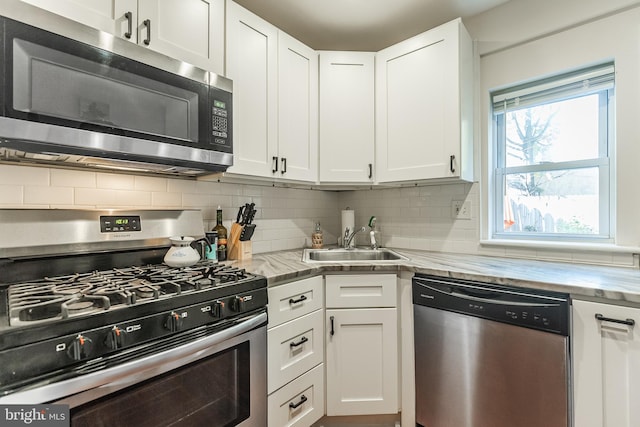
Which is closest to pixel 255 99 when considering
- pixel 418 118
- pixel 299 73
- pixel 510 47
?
pixel 299 73

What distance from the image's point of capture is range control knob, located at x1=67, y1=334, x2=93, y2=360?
82 centimetres

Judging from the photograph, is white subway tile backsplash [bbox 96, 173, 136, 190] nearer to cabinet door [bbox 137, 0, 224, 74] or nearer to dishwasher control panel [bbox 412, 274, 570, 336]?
cabinet door [bbox 137, 0, 224, 74]

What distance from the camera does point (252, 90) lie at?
1.73 m

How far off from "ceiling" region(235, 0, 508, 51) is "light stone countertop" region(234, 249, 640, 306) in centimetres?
158

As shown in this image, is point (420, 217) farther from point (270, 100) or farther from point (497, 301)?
point (270, 100)

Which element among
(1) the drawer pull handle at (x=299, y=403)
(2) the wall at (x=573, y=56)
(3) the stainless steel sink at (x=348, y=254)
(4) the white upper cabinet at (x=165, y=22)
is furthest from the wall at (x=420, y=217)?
(4) the white upper cabinet at (x=165, y=22)

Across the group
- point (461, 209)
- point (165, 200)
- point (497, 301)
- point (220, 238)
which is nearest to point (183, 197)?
point (165, 200)

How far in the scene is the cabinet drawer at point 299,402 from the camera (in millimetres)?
1447

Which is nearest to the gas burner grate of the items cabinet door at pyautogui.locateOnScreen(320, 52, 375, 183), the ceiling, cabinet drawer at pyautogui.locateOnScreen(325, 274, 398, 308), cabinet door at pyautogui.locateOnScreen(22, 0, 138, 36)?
cabinet drawer at pyautogui.locateOnScreen(325, 274, 398, 308)

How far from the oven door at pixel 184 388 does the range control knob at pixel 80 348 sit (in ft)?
0.18

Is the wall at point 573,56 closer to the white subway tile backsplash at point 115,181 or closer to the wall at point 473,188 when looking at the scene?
the wall at point 473,188

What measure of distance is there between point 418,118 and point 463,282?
1.06 metres

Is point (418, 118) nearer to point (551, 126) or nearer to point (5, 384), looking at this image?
point (551, 126)

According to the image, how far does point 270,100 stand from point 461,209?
1433 millimetres
